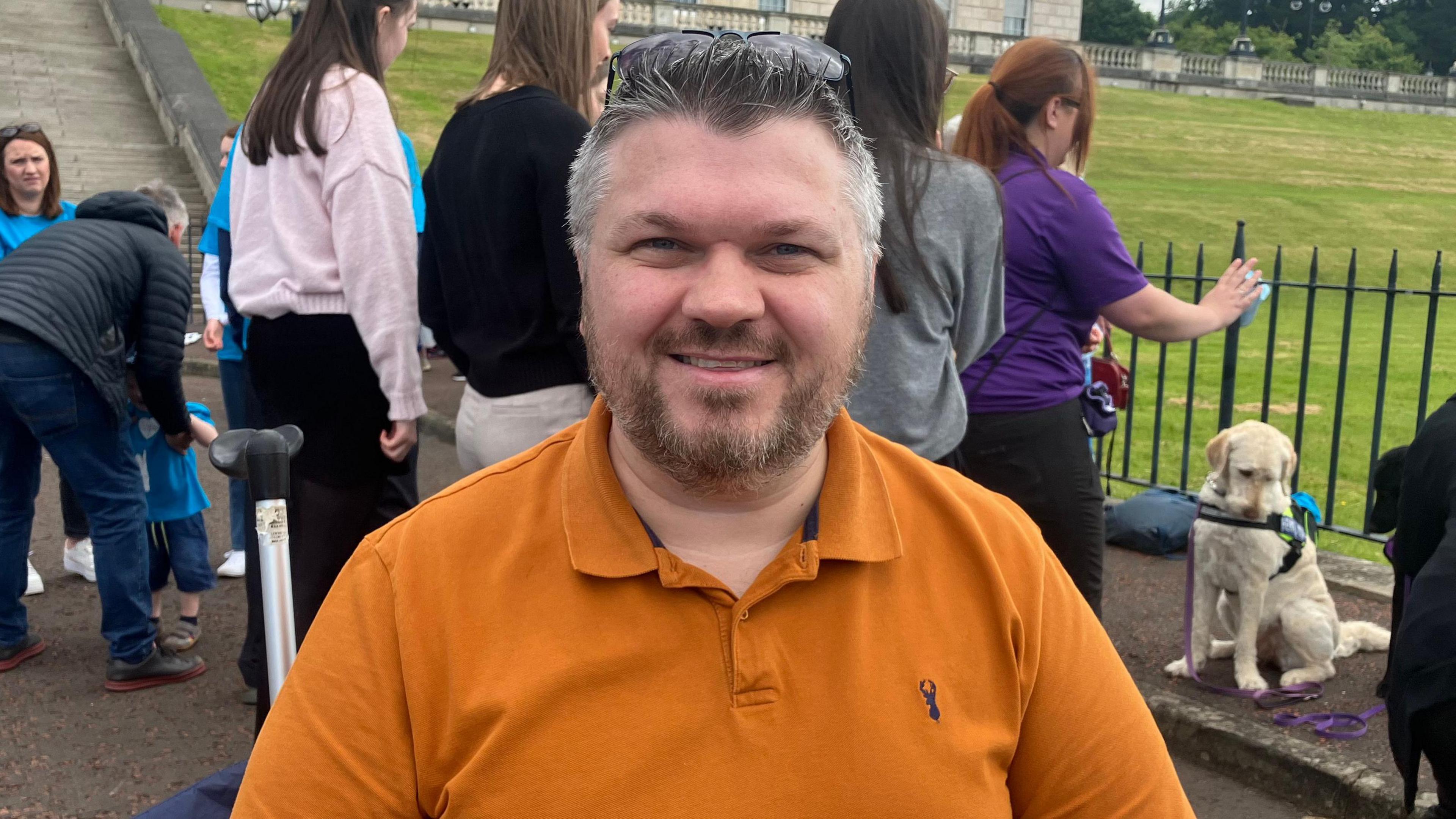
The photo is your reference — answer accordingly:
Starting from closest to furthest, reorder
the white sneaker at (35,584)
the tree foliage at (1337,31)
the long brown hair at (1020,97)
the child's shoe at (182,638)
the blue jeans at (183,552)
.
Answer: the long brown hair at (1020,97), the child's shoe at (182,638), the blue jeans at (183,552), the white sneaker at (35,584), the tree foliage at (1337,31)

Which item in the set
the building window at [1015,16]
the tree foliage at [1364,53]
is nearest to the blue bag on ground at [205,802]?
the building window at [1015,16]

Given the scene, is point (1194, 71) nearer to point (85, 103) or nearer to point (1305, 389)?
point (85, 103)

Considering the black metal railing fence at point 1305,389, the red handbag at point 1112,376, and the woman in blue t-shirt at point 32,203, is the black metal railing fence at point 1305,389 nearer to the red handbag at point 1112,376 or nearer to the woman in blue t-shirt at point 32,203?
the red handbag at point 1112,376

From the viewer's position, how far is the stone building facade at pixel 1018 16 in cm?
5900

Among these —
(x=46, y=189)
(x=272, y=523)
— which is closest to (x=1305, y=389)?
(x=272, y=523)

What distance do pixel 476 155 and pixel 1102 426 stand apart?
7.07 feet

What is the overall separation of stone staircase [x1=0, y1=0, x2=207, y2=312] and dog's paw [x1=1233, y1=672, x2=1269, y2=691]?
12.1 meters

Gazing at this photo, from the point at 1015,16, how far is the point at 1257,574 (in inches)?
2445

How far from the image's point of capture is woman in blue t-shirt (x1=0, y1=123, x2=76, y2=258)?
20.7 ft

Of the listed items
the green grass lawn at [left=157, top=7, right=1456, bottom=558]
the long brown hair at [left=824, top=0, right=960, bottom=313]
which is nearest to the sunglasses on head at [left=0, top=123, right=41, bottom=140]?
the green grass lawn at [left=157, top=7, right=1456, bottom=558]

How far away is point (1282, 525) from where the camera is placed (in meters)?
4.57

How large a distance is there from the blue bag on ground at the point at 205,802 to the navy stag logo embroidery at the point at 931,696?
1.09 meters

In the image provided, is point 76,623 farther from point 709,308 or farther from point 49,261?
point 709,308

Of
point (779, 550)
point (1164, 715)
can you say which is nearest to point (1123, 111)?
point (1164, 715)
